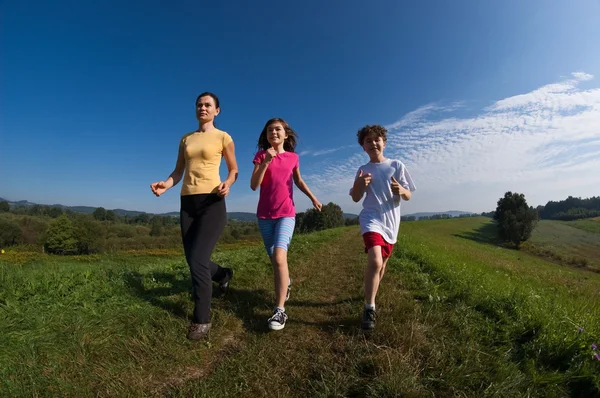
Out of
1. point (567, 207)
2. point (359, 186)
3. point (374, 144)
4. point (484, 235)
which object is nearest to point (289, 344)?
point (359, 186)

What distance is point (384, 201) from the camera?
3.51 metres

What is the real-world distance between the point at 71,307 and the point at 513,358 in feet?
15.0

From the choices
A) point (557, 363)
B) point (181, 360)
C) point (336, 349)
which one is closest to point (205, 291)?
point (181, 360)

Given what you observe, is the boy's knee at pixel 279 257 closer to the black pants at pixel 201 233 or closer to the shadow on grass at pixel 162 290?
the black pants at pixel 201 233

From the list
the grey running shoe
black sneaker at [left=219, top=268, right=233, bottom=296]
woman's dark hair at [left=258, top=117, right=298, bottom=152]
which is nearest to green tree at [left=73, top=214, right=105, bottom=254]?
black sneaker at [left=219, top=268, right=233, bottom=296]

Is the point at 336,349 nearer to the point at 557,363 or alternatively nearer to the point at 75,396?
the point at 557,363

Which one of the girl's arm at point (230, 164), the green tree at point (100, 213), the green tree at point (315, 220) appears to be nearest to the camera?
the girl's arm at point (230, 164)

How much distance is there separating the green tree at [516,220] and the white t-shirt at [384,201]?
56028mm

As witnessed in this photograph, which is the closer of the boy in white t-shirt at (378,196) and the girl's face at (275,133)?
the boy in white t-shirt at (378,196)

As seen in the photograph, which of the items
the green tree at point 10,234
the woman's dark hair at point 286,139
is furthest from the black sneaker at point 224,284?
the green tree at point 10,234

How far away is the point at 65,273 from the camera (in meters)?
4.05

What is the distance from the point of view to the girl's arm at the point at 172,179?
331 centimetres

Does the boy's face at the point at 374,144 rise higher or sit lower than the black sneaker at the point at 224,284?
higher

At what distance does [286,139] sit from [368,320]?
2.69 m
